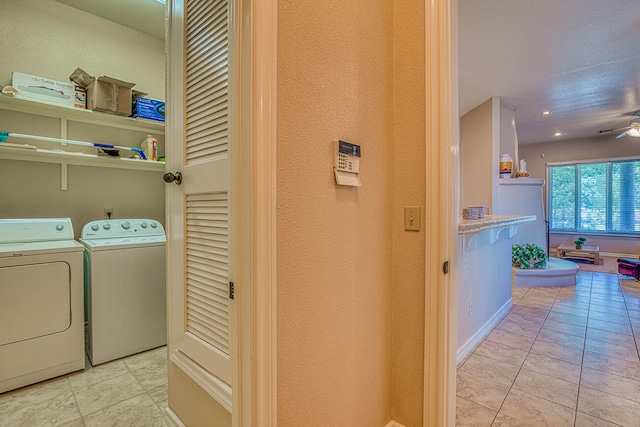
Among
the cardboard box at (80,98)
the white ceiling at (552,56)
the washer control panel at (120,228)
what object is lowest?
the washer control panel at (120,228)

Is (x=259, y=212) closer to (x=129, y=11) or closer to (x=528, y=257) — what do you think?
(x=129, y=11)

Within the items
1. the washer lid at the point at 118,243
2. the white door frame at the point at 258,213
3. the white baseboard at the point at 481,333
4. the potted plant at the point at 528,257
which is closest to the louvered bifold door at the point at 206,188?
the white door frame at the point at 258,213

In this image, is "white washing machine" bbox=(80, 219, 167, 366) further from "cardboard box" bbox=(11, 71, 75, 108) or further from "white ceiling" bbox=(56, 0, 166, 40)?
"white ceiling" bbox=(56, 0, 166, 40)

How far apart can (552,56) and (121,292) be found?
4.54m

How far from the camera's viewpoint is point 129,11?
2.67 metres

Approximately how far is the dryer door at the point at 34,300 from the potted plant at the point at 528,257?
17.2 ft

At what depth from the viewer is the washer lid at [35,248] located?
5.96ft

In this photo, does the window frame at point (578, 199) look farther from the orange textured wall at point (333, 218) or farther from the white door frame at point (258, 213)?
the white door frame at point (258, 213)

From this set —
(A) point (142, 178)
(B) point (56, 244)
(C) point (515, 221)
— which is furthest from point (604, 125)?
(B) point (56, 244)

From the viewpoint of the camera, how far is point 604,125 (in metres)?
5.53

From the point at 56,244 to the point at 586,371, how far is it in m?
3.92

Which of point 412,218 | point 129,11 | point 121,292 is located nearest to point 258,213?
point 412,218

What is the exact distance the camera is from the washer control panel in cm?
248

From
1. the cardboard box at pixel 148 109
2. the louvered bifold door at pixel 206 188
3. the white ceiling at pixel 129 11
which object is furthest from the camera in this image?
the cardboard box at pixel 148 109
